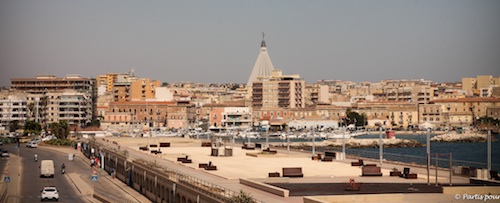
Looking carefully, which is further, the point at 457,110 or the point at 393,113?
the point at 393,113

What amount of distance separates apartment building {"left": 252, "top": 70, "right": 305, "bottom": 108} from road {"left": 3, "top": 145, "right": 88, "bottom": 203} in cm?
6362

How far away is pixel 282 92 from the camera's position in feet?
426

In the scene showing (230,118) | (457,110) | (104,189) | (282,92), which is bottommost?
(104,189)

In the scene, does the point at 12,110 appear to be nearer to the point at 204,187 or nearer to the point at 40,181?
the point at 40,181

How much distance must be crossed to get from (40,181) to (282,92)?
87.0 m

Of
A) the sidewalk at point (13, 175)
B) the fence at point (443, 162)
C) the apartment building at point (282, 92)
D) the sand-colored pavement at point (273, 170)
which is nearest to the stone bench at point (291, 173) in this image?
the sand-colored pavement at point (273, 170)

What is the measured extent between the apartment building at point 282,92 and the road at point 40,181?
209ft

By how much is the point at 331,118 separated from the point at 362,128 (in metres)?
5.61

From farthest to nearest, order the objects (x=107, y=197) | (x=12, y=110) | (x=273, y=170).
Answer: (x=12, y=110) < (x=273, y=170) < (x=107, y=197)

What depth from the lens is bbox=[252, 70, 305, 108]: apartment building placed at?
130 meters

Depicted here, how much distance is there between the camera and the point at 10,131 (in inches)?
3989

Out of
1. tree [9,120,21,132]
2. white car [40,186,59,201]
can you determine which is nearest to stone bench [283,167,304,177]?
white car [40,186,59,201]

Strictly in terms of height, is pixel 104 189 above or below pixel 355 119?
below

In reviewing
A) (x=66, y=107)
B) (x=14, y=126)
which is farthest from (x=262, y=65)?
(x=14, y=126)
